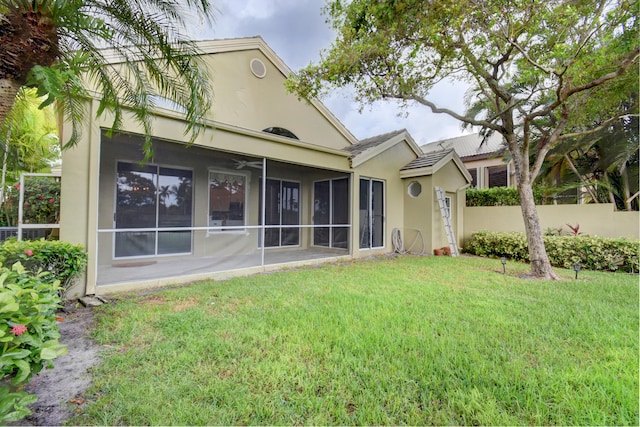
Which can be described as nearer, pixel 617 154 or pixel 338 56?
pixel 338 56

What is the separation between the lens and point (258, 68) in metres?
10.3

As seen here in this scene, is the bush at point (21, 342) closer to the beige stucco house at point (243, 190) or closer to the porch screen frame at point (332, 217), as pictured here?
the beige stucco house at point (243, 190)

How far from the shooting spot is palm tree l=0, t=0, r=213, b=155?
9.66 ft

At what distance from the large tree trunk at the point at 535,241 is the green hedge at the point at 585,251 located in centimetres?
212

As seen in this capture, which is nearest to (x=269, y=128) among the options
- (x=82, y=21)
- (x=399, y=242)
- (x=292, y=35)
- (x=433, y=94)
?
(x=292, y=35)

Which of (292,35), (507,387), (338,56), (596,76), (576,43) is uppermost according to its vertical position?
(292,35)

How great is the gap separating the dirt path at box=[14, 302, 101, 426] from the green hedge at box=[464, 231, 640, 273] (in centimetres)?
1071

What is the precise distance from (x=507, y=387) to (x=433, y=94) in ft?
25.7

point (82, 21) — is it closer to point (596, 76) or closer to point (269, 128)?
point (269, 128)

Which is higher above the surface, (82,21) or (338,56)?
(338,56)

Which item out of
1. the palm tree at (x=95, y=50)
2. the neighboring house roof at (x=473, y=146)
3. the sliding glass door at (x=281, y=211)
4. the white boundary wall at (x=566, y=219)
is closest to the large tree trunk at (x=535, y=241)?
the white boundary wall at (x=566, y=219)

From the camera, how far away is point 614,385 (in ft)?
8.04

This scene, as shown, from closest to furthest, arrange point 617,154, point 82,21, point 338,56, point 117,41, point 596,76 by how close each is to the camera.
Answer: point 82,21 → point 117,41 → point 596,76 → point 338,56 → point 617,154

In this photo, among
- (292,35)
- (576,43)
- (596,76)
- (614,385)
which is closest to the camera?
(614,385)
